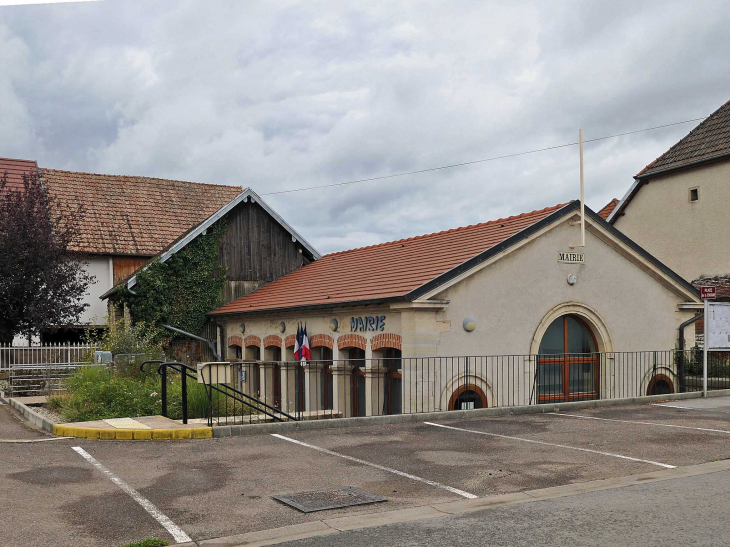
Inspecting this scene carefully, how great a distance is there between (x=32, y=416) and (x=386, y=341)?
24.0 feet

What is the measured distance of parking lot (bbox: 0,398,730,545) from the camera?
6910 millimetres

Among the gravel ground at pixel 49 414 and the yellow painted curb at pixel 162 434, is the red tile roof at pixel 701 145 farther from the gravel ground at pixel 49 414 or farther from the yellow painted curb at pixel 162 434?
the gravel ground at pixel 49 414

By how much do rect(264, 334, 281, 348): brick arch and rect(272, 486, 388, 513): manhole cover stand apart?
13.4 meters

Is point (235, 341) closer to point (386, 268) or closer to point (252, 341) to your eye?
point (252, 341)

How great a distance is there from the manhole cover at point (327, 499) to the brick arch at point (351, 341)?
366 inches

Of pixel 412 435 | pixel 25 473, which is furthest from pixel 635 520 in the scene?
pixel 25 473

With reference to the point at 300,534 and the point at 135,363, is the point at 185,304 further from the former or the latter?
the point at 300,534

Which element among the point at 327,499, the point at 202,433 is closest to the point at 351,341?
the point at 202,433

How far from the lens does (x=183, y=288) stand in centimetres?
2453

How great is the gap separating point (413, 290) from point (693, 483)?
7.89m

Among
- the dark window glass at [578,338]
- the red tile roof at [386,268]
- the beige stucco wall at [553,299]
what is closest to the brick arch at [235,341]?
the red tile roof at [386,268]

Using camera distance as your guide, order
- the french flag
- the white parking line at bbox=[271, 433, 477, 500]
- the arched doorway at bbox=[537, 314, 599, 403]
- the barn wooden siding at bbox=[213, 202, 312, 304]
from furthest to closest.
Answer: the barn wooden siding at bbox=[213, 202, 312, 304]
the french flag
the arched doorway at bbox=[537, 314, 599, 403]
the white parking line at bbox=[271, 433, 477, 500]

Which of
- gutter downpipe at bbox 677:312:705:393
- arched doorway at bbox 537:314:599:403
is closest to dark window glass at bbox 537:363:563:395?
arched doorway at bbox 537:314:599:403

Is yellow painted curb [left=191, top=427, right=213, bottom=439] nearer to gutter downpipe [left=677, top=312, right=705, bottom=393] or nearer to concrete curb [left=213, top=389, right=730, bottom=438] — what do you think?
concrete curb [left=213, top=389, right=730, bottom=438]
